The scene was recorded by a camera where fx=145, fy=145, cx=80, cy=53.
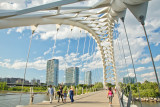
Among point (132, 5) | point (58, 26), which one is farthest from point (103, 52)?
point (132, 5)

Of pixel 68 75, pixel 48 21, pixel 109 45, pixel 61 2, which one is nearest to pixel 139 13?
pixel 61 2

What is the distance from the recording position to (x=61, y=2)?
8.43 meters

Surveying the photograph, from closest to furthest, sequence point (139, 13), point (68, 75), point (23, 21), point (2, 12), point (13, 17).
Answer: point (139, 13) < point (2, 12) < point (13, 17) < point (23, 21) < point (68, 75)

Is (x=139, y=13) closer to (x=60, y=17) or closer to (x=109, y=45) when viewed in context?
(x=60, y=17)

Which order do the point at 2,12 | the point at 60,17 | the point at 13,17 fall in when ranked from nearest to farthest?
the point at 2,12 < the point at 13,17 < the point at 60,17

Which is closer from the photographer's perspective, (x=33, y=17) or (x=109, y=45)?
(x=33, y=17)

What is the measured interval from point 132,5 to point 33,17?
7099mm

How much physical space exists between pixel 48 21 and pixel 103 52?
3376cm

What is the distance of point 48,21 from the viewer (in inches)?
498

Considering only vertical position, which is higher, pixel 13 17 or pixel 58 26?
pixel 58 26

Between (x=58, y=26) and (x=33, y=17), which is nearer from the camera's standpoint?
(x=33, y=17)

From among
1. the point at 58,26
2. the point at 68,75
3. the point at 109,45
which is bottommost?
the point at 68,75

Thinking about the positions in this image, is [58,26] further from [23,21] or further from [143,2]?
[143,2]

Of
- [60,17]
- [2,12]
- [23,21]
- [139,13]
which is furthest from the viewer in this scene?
[60,17]
